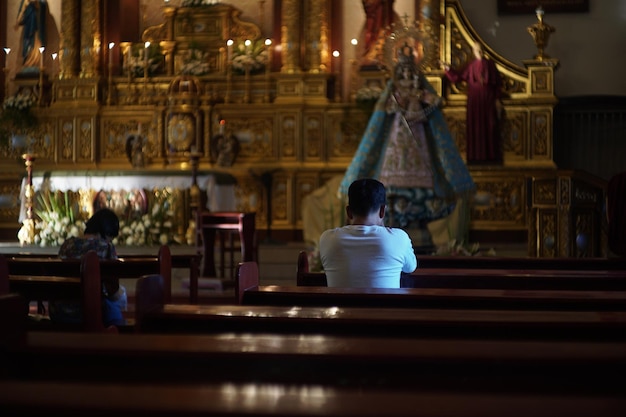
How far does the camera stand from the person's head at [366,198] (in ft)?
13.7

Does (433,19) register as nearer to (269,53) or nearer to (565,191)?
(269,53)

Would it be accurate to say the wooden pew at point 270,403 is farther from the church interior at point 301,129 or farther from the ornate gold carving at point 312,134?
the ornate gold carving at point 312,134

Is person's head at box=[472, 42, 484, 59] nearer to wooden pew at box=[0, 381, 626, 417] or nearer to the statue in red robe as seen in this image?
the statue in red robe

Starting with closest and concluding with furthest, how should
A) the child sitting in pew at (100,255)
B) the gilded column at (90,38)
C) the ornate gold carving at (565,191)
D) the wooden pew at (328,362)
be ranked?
the wooden pew at (328,362) < the child sitting in pew at (100,255) < the ornate gold carving at (565,191) < the gilded column at (90,38)

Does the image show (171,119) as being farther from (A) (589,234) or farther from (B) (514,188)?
(A) (589,234)

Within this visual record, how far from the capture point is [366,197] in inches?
165

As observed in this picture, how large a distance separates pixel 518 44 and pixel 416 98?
209 inches

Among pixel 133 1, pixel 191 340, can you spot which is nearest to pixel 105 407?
pixel 191 340

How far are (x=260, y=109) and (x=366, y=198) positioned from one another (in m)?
8.88

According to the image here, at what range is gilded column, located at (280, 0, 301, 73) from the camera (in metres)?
13.0

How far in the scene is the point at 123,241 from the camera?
1198cm

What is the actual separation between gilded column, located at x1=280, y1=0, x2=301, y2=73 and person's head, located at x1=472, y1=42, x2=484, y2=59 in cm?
265

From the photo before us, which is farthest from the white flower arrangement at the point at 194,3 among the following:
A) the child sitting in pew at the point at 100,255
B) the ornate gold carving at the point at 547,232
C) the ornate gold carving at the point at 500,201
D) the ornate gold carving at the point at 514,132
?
the child sitting in pew at the point at 100,255

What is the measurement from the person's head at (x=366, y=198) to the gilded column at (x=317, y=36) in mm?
8944
